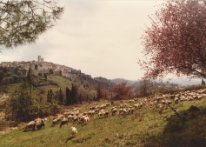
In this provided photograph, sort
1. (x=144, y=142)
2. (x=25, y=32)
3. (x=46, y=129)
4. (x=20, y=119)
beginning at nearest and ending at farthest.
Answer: (x=25, y=32) < (x=144, y=142) < (x=46, y=129) < (x=20, y=119)

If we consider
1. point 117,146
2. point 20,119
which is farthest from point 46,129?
point 20,119

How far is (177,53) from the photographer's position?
2664 centimetres

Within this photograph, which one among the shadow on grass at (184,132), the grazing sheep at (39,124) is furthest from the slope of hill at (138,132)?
the grazing sheep at (39,124)

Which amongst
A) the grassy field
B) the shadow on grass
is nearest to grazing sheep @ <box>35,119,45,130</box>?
the grassy field

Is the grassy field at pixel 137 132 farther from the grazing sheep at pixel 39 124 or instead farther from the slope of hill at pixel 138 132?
the grazing sheep at pixel 39 124

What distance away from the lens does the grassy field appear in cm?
2486

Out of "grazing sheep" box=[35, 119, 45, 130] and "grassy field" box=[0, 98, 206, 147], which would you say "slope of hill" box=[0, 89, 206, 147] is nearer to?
"grassy field" box=[0, 98, 206, 147]

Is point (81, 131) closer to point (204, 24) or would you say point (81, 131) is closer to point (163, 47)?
point (163, 47)

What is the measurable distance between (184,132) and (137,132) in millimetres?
3987

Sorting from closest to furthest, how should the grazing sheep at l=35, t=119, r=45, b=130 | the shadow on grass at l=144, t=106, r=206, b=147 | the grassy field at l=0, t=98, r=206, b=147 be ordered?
the shadow on grass at l=144, t=106, r=206, b=147, the grassy field at l=0, t=98, r=206, b=147, the grazing sheep at l=35, t=119, r=45, b=130

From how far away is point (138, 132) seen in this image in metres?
28.2

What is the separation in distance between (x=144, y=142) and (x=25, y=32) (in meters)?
11.2

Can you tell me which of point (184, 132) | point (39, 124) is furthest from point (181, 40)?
point (39, 124)

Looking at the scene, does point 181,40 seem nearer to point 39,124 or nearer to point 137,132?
point 137,132
